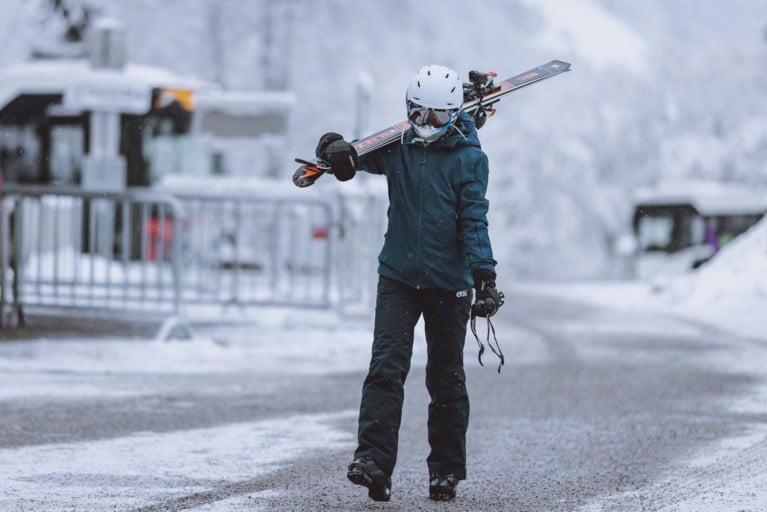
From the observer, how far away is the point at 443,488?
5.11 meters

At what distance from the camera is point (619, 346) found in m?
12.6

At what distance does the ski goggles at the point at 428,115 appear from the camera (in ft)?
16.8

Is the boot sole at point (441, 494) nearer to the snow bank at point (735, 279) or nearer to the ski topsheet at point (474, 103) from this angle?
the ski topsheet at point (474, 103)

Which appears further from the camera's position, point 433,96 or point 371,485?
point 433,96

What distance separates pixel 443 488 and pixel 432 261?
88 cm

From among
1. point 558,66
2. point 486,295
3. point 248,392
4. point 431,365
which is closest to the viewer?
point 486,295

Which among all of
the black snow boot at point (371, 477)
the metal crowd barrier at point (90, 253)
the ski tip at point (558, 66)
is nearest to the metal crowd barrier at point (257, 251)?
the metal crowd barrier at point (90, 253)

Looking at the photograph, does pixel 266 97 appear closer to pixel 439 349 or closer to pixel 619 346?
pixel 619 346

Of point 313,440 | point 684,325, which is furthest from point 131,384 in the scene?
point 684,325

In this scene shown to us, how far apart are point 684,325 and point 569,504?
35.8 feet

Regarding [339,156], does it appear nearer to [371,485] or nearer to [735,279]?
[371,485]

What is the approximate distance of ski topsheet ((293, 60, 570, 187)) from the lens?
5250mm

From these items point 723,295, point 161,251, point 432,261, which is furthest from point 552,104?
point 432,261

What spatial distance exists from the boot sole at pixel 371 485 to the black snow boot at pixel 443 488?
0.24 metres
